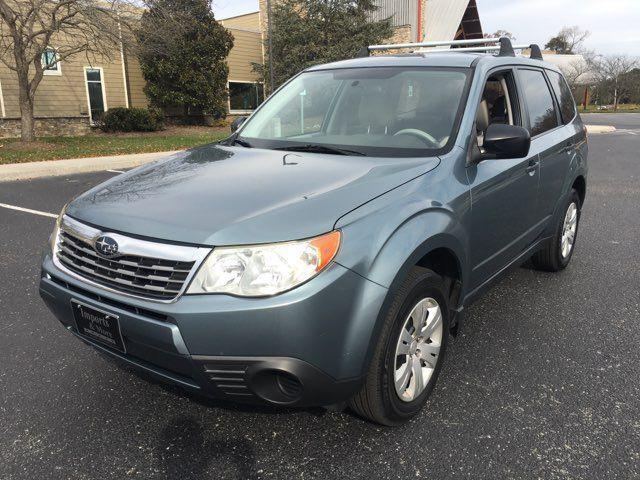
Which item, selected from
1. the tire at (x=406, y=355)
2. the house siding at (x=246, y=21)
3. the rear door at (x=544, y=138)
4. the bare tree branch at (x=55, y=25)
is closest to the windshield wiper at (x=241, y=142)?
the tire at (x=406, y=355)

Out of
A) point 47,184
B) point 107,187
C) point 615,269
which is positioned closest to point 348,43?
point 47,184

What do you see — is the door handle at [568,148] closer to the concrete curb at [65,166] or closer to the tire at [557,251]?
the tire at [557,251]

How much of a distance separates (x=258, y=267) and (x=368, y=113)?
175 cm

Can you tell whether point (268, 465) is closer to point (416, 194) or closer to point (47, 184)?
point (416, 194)

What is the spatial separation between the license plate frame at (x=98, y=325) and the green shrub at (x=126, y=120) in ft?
66.8

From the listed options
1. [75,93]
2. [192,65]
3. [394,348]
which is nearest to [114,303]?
[394,348]

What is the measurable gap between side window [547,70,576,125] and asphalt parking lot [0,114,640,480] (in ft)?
5.63

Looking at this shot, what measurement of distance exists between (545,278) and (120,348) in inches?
146

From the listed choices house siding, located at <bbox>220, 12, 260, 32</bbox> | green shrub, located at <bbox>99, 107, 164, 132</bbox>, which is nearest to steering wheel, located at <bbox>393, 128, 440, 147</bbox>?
green shrub, located at <bbox>99, 107, 164, 132</bbox>

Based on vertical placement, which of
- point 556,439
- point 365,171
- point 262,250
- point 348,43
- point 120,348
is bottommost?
point 556,439

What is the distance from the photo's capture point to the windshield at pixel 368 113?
3.09 m

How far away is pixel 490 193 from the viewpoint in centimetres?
307

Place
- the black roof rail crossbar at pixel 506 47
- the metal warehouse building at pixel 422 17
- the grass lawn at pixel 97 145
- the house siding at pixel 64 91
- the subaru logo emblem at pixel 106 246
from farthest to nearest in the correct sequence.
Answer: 1. the metal warehouse building at pixel 422 17
2. the house siding at pixel 64 91
3. the grass lawn at pixel 97 145
4. the black roof rail crossbar at pixel 506 47
5. the subaru logo emblem at pixel 106 246

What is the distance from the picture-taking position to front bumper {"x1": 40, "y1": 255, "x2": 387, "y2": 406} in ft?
6.56
